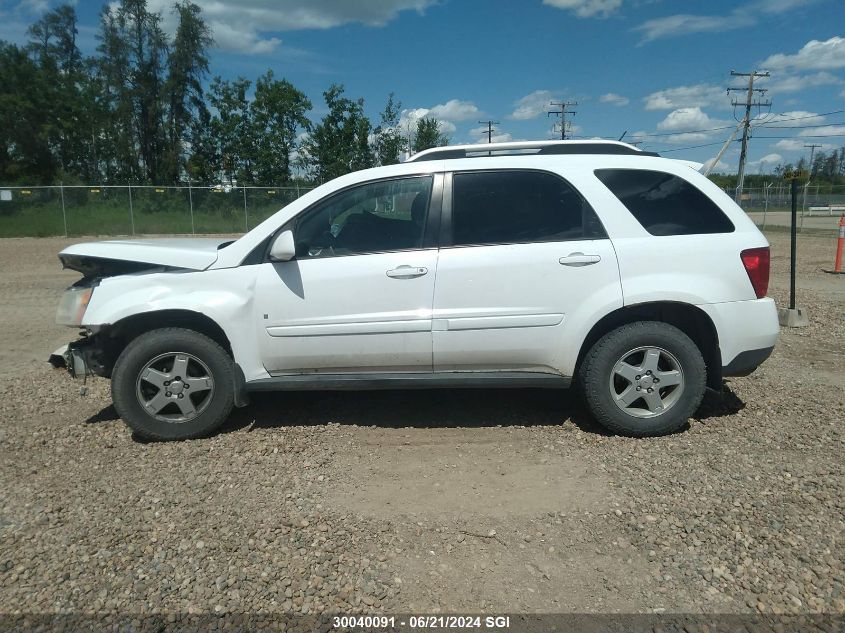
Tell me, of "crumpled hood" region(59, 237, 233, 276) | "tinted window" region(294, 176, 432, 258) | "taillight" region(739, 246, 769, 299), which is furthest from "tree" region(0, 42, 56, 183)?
"taillight" region(739, 246, 769, 299)

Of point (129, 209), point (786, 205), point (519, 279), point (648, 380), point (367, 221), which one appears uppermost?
point (786, 205)

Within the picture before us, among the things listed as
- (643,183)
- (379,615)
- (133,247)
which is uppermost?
(643,183)

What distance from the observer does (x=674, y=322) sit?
14.1 ft

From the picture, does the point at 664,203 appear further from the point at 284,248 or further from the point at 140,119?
the point at 140,119

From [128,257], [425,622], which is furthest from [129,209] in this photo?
[425,622]

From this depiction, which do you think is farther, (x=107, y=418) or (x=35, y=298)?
(x=35, y=298)

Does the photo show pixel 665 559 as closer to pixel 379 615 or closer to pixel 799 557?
pixel 799 557

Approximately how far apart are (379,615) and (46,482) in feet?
8.00

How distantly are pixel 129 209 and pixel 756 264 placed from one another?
88.9 feet

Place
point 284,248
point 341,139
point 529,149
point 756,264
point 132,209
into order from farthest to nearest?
point 341,139 → point 132,209 → point 529,149 → point 756,264 → point 284,248

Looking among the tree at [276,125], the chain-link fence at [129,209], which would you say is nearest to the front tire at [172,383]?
the chain-link fence at [129,209]

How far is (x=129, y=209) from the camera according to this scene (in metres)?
26.2

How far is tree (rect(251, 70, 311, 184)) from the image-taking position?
39062 millimetres

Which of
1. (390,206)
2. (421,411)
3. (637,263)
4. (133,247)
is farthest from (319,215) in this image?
(637,263)
